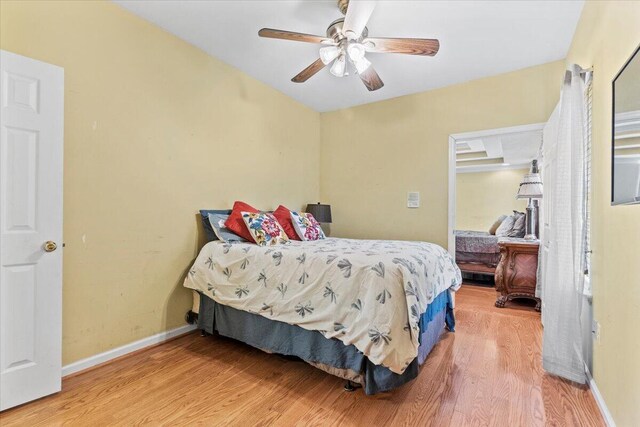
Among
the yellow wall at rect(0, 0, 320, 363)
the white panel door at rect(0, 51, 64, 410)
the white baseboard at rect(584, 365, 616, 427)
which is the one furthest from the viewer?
the yellow wall at rect(0, 0, 320, 363)

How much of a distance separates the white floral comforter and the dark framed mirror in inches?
41.0

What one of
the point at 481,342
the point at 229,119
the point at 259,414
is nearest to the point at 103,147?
the point at 229,119

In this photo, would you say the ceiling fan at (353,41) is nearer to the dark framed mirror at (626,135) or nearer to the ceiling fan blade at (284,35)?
the ceiling fan blade at (284,35)

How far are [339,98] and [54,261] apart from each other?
3.34 metres

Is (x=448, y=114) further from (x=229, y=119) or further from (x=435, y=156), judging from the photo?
(x=229, y=119)

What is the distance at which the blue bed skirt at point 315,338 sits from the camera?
1797 mm

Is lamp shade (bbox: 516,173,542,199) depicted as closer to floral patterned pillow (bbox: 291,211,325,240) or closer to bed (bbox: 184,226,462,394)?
bed (bbox: 184,226,462,394)

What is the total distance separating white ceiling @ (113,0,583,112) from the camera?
7.43ft

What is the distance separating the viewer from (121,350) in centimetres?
232

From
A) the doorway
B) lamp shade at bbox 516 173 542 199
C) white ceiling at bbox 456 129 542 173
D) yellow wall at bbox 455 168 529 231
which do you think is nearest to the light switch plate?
the doorway

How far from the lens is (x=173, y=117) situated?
105 inches

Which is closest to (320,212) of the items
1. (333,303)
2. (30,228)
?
(333,303)

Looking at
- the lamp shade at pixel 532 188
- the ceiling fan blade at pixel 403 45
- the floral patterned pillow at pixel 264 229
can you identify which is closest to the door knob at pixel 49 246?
the floral patterned pillow at pixel 264 229

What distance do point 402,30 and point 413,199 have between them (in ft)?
6.26
